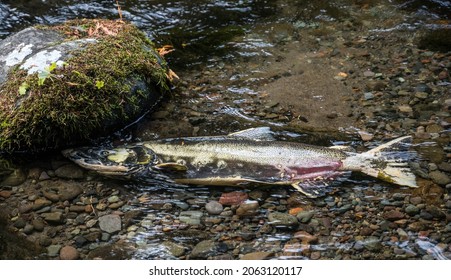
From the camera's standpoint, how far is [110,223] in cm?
468

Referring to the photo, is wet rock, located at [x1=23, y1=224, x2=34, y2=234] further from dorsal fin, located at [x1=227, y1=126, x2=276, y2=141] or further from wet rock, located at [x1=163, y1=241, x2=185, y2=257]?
dorsal fin, located at [x1=227, y1=126, x2=276, y2=141]

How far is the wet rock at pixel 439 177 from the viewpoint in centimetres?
494

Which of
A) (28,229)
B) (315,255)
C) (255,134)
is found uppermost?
(255,134)

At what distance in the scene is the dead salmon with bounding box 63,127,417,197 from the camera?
4.95 meters

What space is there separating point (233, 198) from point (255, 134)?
3.04 ft

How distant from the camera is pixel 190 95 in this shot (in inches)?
264

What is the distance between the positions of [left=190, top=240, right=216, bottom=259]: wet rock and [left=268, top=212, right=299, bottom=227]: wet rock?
2.07 ft

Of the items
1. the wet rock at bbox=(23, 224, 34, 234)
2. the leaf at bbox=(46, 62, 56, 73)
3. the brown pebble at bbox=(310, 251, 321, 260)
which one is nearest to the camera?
the brown pebble at bbox=(310, 251, 321, 260)

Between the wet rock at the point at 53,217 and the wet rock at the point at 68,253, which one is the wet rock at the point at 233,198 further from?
the wet rock at the point at 53,217

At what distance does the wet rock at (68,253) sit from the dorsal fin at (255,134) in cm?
209

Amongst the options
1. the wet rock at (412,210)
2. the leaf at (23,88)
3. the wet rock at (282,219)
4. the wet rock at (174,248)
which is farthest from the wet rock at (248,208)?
the leaf at (23,88)

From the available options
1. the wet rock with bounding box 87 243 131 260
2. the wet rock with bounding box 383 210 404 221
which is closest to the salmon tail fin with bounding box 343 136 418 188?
the wet rock with bounding box 383 210 404 221

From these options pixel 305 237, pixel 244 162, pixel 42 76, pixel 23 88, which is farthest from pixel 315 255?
pixel 23 88

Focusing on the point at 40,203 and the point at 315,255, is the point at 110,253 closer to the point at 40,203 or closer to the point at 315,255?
the point at 40,203
